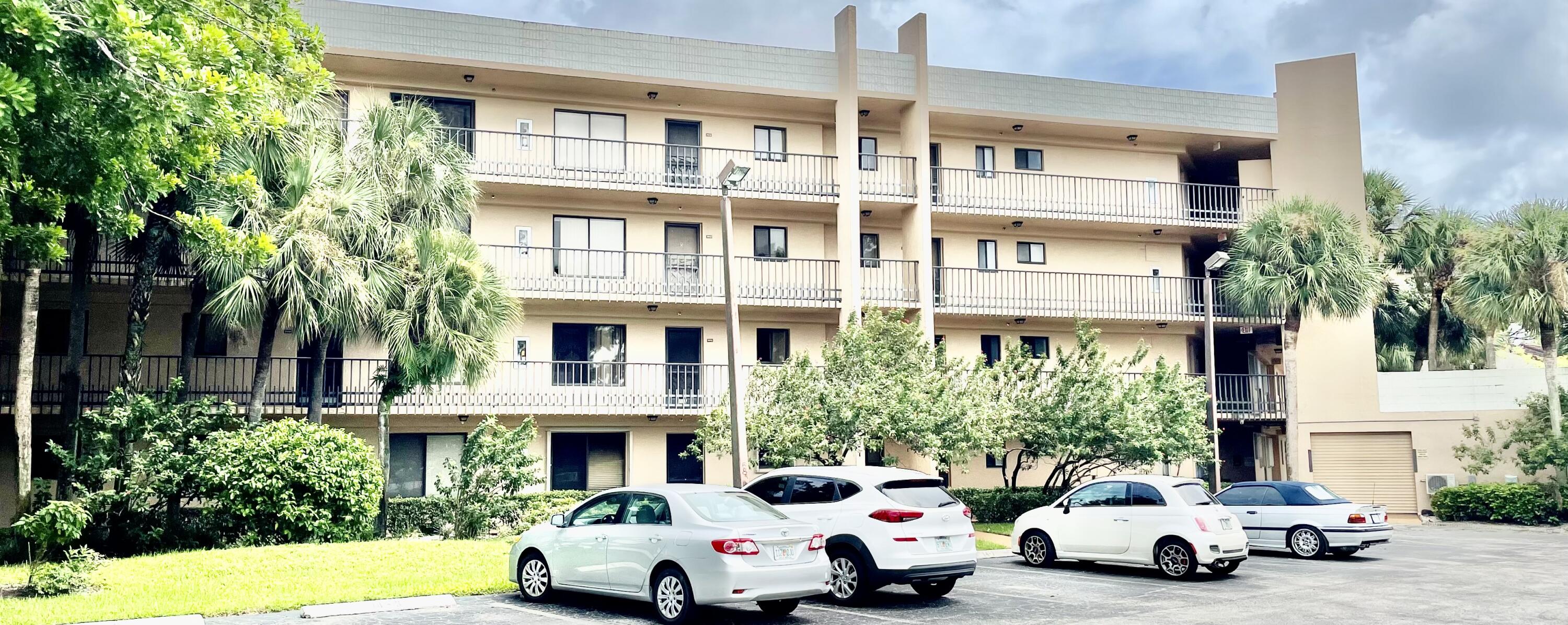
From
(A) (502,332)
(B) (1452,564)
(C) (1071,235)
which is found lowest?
(B) (1452,564)

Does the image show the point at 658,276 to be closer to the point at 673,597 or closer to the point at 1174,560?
the point at 1174,560

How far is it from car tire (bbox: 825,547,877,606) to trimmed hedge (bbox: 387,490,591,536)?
8.95 meters

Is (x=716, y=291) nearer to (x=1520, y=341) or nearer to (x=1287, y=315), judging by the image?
(x=1287, y=315)

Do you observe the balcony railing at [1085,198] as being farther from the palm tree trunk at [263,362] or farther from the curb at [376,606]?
the curb at [376,606]

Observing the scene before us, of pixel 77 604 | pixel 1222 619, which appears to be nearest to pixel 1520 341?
pixel 1222 619

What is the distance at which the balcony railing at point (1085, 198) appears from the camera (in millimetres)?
31219

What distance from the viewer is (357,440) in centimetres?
2034

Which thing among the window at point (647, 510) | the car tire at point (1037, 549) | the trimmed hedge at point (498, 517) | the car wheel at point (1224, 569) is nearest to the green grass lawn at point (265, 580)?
the trimmed hedge at point (498, 517)

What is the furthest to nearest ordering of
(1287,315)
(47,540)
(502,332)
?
1. (1287,315)
2. (502,332)
3. (47,540)

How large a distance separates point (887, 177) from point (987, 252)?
13.0ft

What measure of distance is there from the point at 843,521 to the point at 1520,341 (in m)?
36.2

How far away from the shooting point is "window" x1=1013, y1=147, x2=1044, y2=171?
1297 inches

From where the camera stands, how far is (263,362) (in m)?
22.0

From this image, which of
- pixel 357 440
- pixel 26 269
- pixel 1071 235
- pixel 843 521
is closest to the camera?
pixel 843 521
